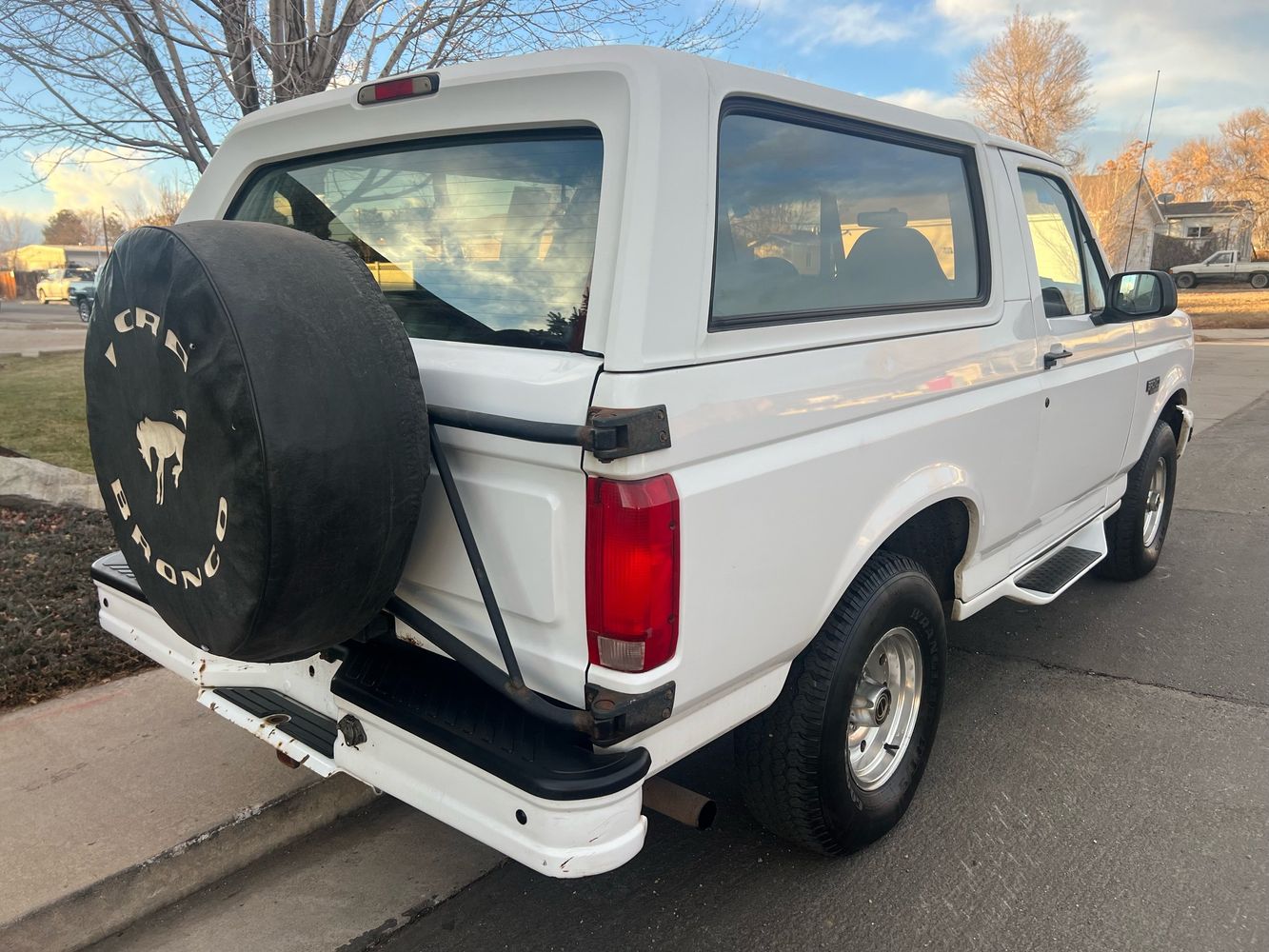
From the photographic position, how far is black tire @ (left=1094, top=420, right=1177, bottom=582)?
4.74 meters

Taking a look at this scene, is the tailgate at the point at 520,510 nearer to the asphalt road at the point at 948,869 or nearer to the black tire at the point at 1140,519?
the asphalt road at the point at 948,869

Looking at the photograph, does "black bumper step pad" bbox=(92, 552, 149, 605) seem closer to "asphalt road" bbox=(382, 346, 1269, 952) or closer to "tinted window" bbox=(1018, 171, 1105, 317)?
"asphalt road" bbox=(382, 346, 1269, 952)

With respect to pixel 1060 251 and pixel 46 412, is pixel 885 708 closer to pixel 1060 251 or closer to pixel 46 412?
pixel 1060 251

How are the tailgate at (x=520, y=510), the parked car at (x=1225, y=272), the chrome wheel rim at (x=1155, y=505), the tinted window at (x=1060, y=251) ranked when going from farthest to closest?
the parked car at (x=1225, y=272)
the chrome wheel rim at (x=1155, y=505)
the tinted window at (x=1060, y=251)
the tailgate at (x=520, y=510)

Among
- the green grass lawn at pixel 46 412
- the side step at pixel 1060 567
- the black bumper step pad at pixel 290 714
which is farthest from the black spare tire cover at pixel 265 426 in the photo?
the green grass lawn at pixel 46 412

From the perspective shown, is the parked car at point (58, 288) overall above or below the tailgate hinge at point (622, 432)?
below

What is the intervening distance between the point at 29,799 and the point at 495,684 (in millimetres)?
1949

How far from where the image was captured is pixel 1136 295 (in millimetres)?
3998

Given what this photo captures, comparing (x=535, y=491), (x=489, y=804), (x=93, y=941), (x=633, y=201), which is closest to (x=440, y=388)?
(x=535, y=491)

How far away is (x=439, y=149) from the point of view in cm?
247

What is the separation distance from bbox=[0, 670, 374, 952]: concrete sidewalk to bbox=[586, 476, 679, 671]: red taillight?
5.36ft

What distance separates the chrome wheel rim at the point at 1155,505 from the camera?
5029mm

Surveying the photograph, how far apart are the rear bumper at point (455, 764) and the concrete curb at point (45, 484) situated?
132 inches

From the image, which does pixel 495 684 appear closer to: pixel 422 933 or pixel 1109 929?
pixel 422 933
